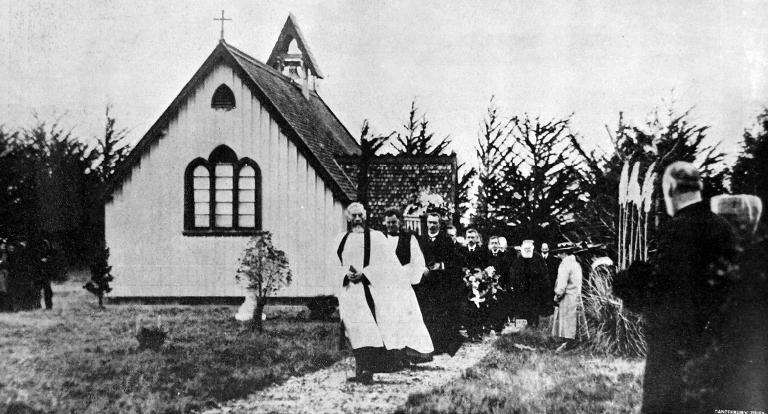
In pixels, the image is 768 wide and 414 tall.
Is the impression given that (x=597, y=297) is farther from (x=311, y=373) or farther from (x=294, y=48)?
(x=294, y=48)

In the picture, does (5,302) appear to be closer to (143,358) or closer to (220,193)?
(220,193)

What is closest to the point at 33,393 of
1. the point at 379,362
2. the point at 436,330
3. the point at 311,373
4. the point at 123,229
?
the point at 311,373

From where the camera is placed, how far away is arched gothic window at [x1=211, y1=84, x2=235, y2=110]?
12.7m

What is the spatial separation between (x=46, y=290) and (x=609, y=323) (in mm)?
9288

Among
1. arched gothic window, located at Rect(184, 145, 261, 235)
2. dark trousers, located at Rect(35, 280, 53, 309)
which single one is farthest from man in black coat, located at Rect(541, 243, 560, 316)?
dark trousers, located at Rect(35, 280, 53, 309)

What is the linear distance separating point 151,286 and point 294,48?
14.3 metres

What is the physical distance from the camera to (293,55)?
2314 cm

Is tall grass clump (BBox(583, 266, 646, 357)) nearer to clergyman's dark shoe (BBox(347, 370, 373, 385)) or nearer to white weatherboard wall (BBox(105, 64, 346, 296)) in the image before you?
clergyman's dark shoe (BBox(347, 370, 373, 385))

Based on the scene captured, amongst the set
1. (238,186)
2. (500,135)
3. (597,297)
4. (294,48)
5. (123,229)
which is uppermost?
(294,48)

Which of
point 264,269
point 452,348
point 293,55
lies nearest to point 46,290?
point 264,269

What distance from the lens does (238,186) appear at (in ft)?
40.3

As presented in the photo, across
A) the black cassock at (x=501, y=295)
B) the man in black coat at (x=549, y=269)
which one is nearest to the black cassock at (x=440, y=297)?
the black cassock at (x=501, y=295)

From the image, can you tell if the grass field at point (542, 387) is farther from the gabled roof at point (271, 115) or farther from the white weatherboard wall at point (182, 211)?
the gabled roof at point (271, 115)

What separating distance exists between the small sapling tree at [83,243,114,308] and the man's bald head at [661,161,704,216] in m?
Answer: 10.8
